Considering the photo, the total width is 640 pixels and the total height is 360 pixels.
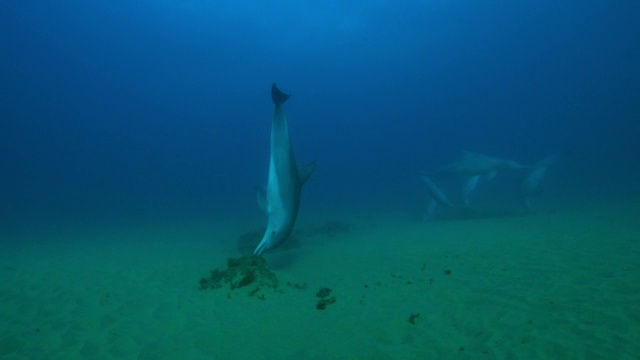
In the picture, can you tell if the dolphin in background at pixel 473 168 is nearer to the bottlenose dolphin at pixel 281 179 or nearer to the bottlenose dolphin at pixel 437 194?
the bottlenose dolphin at pixel 437 194

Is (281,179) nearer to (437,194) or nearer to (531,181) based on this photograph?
(437,194)

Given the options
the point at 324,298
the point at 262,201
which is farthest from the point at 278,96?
the point at 324,298

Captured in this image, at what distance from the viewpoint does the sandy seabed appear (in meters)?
3.71

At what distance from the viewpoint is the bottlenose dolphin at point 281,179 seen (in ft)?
21.9

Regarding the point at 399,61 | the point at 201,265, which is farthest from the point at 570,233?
the point at 399,61

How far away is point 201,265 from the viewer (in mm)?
8273

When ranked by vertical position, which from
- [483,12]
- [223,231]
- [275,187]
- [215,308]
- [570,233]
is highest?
[483,12]

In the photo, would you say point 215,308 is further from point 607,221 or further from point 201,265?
point 607,221

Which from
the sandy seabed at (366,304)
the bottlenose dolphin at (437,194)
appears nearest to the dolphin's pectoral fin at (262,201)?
the sandy seabed at (366,304)

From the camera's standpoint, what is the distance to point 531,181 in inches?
599

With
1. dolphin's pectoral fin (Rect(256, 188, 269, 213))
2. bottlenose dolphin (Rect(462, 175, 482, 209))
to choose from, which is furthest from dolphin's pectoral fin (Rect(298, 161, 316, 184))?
bottlenose dolphin (Rect(462, 175, 482, 209))

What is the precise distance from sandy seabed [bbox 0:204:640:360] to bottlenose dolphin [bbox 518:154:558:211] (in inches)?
253

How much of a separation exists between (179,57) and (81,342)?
8707 centimetres

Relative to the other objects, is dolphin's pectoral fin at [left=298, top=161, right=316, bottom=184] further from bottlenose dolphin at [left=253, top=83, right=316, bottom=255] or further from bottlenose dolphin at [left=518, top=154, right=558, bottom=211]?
bottlenose dolphin at [left=518, top=154, right=558, bottom=211]
